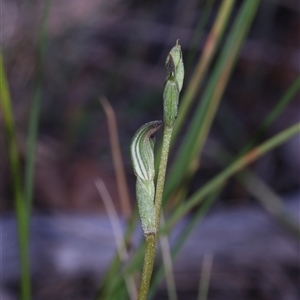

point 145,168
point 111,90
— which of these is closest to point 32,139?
point 145,168

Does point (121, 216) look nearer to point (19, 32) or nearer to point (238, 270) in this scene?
point (238, 270)

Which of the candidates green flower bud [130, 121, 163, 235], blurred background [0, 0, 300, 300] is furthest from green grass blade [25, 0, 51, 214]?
blurred background [0, 0, 300, 300]

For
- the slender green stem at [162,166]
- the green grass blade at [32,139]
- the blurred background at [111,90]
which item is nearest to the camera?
the slender green stem at [162,166]

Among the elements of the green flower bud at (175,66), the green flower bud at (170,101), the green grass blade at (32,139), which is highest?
the green flower bud at (175,66)

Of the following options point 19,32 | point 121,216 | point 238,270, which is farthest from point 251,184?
point 19,32

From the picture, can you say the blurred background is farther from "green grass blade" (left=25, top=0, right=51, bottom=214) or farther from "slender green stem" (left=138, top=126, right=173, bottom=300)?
"slender green stem" (left=138, top=126, right=173, bottom=300)

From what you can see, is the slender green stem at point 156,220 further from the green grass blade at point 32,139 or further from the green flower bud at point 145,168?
the green grass blade at point 32,139

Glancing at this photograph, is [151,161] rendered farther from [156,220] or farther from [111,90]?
[111,90]

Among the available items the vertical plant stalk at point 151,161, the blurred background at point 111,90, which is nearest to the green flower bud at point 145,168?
the vertical plant stalk at point 151,161
